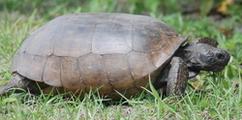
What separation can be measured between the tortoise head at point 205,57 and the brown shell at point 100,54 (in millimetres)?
138

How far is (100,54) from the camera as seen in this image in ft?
13.3

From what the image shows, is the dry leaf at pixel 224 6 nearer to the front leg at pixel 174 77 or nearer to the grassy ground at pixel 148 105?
the grassy ground at pixel 148 105

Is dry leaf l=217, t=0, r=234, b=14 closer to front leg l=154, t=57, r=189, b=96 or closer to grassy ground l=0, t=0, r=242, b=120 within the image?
grassy ground l=0, t=0, r=242, b=120

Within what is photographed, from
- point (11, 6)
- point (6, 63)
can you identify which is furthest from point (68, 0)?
point (6, 63)

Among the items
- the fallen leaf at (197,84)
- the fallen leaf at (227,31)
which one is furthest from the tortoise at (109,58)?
the fallen leaf at (227,31)

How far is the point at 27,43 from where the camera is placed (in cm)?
439

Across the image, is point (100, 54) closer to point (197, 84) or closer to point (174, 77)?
point (174, 77)

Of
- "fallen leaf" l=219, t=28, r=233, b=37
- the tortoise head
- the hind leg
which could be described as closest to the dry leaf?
"fallen leaf" l=219, t=28, r=233, b=37

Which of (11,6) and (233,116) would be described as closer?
(233,116)

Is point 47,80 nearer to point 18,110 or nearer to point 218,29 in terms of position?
point 18,110

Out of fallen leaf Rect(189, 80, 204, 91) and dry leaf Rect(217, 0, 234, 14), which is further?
dry leaf Rect(217, 0, 234, 14)

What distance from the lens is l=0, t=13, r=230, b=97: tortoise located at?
4055 millimetres

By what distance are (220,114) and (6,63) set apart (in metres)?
2.02

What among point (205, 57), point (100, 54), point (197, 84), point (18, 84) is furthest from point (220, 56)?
point (18, 84)
